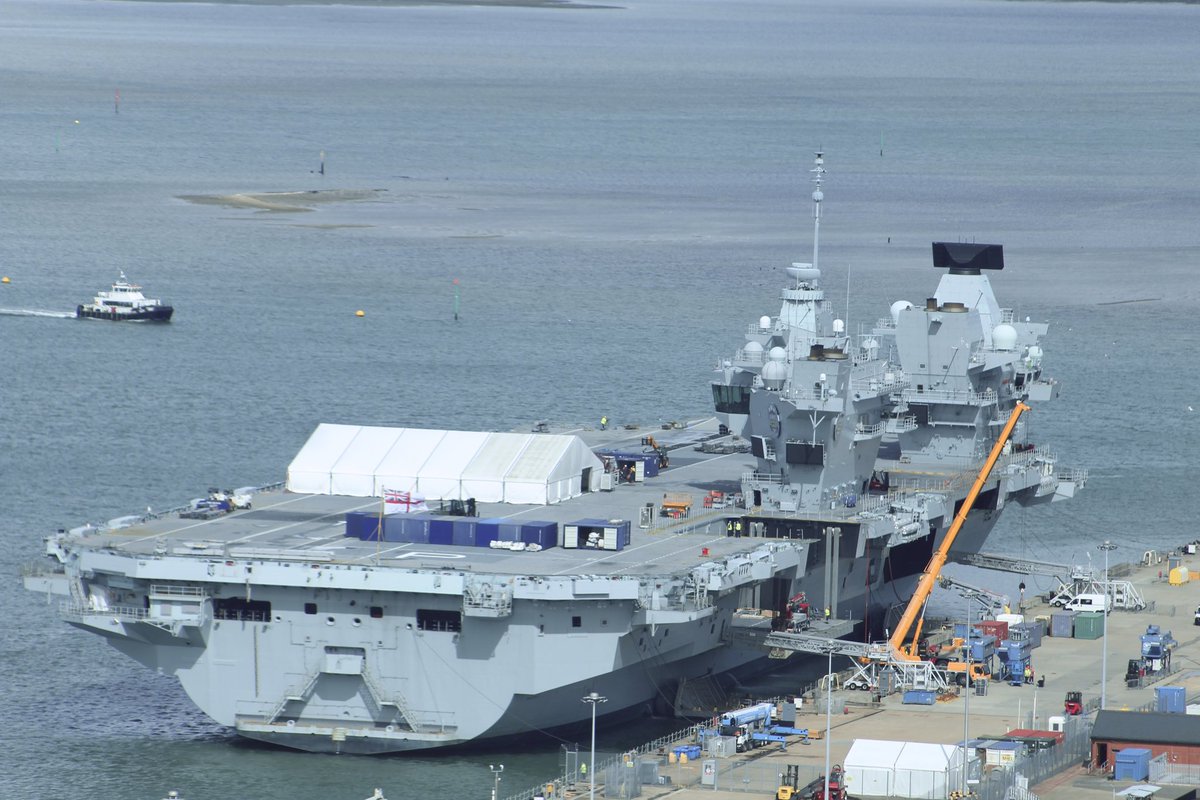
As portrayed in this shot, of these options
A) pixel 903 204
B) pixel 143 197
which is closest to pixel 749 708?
pixel 903 204

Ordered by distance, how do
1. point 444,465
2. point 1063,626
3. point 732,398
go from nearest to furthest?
point 444,465, point 1063,626, point 732,398

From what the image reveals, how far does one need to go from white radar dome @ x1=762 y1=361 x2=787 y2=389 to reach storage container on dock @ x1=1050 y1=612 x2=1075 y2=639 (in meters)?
10.8

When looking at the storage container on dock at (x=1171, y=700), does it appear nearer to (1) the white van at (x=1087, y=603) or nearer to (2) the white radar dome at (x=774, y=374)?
(1) the white van at (x=1087, y=603)

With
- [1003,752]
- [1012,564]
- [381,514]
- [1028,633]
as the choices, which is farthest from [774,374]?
[1003,752]

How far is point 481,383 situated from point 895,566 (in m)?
34.4

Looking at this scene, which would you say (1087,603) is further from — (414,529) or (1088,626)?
(414,529)

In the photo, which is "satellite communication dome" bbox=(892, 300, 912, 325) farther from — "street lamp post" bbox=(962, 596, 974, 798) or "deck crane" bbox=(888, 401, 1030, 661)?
"street lamp post" bbox=(962, 596, 974, 798)

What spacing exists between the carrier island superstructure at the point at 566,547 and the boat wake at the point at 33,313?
50.7 meters

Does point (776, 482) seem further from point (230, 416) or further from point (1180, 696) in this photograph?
point (230, 416)

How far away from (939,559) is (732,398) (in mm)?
9052

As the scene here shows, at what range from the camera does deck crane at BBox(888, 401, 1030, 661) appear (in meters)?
61.5

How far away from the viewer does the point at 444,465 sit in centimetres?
6525

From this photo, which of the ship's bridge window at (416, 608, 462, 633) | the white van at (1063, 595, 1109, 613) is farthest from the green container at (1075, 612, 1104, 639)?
the ship's bridge window at (416, 608, 462, 633)

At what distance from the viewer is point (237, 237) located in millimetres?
146250
